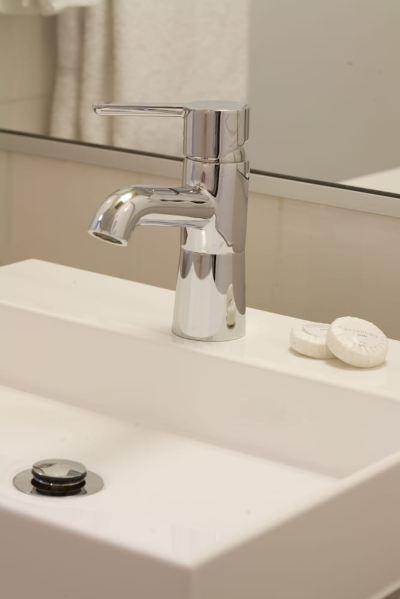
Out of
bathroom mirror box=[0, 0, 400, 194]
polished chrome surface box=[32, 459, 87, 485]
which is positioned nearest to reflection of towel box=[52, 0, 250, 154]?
bathroom mirror box=[0, 0, 400, 194]

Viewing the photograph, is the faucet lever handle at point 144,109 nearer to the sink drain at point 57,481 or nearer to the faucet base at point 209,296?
the faucet base at point 209,296

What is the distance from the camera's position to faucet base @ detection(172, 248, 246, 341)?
2.96 ft

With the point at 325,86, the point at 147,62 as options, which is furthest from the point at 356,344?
the point at 147,62

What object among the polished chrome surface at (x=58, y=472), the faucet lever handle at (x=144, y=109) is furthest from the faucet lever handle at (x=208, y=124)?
the polished chrome surface at (x=58, y=472)

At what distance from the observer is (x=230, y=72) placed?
104 centimetres

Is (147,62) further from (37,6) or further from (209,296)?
(209,296)

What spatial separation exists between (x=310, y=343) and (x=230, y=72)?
11.9 inches

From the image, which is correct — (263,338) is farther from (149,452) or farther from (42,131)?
(42,131)

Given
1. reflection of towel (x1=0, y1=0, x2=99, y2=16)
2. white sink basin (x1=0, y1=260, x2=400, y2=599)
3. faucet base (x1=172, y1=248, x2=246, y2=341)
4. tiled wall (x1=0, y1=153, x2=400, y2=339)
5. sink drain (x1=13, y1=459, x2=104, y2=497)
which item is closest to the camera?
white sink basin (x1=0, y1=260, x2=400, y2=599)

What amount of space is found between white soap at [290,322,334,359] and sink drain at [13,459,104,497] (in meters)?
0.19

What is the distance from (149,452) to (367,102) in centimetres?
36

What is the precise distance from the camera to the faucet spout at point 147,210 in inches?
31.8

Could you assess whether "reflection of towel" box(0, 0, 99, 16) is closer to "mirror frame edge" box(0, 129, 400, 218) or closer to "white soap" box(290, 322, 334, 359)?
"mirror frame edge" box(0, 129, 400, 218)

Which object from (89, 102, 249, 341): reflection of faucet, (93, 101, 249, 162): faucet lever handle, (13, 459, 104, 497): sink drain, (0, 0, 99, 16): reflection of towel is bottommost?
(13, 459, 104, 497): sink drain
